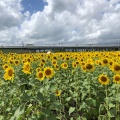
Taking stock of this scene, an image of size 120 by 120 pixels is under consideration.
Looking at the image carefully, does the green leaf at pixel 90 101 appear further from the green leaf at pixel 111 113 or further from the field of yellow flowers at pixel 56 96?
the green leaf at pixel 111 113

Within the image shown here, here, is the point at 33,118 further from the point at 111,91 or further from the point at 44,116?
the point at 111,91

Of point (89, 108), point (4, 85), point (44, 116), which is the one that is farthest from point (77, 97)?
point (44, 116)

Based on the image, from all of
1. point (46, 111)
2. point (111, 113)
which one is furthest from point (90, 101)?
point (46, 111)

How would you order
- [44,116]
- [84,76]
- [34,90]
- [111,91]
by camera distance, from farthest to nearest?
1. [84,76]
2. [111,91]
3. [34,90]
4. [44,116]

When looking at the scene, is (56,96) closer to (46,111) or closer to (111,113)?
(111,113)

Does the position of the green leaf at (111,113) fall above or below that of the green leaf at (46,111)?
below

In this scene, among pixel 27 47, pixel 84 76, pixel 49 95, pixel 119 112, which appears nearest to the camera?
pixel 49 95

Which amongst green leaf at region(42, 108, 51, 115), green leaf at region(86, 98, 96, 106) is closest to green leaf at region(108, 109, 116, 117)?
green leaf at region(86, 98, 96, 106)

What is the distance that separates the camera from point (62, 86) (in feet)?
24.5

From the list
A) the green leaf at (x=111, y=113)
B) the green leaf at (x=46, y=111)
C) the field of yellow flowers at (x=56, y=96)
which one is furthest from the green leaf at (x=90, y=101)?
the green leaf at (x=46, y=111)

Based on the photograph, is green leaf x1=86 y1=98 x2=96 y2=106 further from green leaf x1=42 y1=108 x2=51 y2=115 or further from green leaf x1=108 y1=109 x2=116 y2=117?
green leaf x1=42 y1=108 x2=51 y2=115

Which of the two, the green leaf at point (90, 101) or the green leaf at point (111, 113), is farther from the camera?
the green leaf at point (90, 101)

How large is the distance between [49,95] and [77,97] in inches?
76.7

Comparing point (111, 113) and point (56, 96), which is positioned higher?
point (56, 96)
